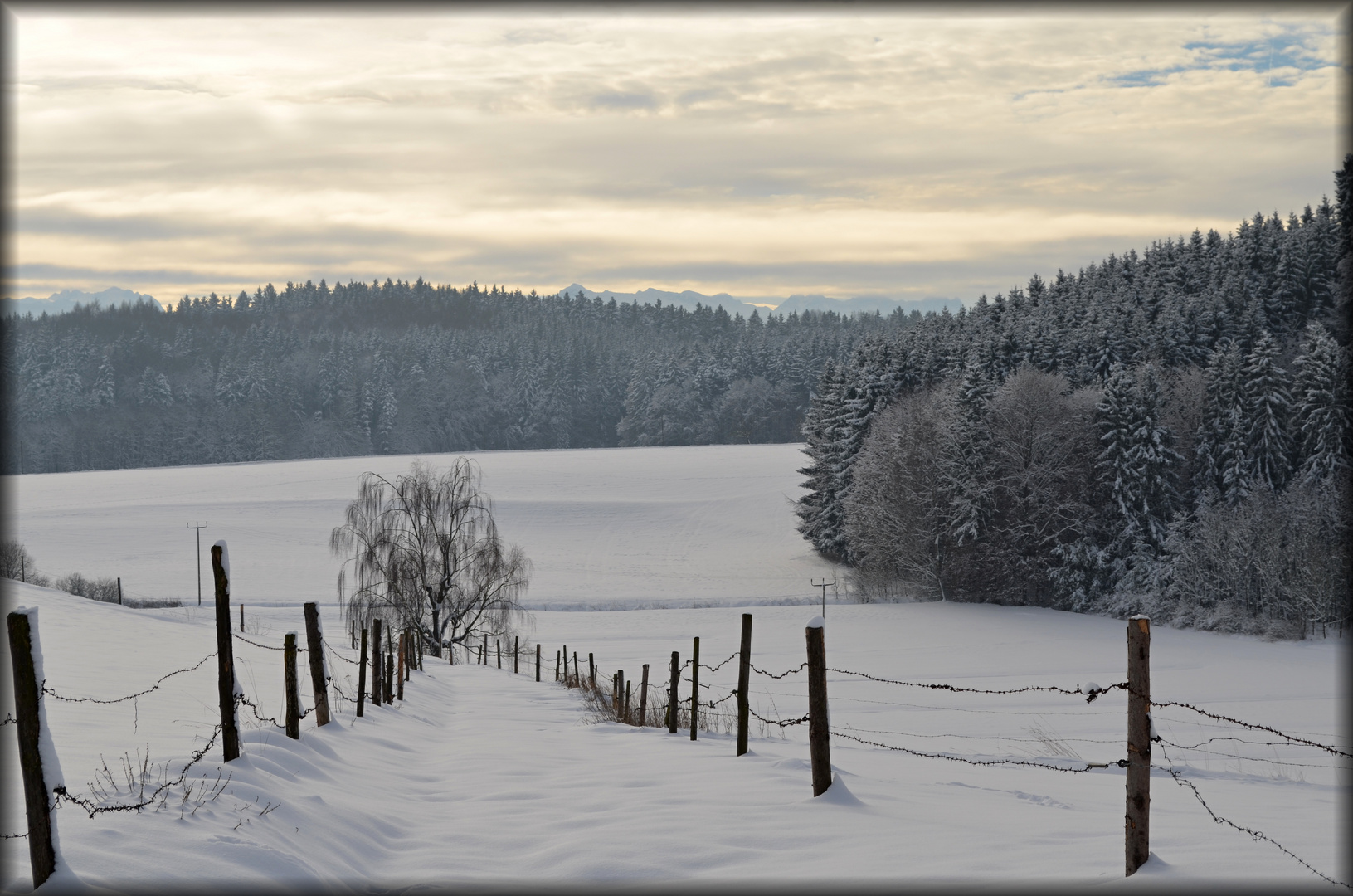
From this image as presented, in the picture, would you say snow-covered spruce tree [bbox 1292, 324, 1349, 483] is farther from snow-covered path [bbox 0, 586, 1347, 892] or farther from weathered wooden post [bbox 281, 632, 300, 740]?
weathered wooden post [bbox 281, 632, 300, 740]

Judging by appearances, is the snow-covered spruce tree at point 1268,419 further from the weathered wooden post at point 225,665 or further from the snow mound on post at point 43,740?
the snow mound on post at point 43,740

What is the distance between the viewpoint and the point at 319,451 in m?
138

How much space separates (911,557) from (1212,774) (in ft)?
129

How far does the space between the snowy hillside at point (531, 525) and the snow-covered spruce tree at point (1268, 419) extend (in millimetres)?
24411

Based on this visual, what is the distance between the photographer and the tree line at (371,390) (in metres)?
130

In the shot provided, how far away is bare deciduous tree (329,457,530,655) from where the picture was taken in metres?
31.5

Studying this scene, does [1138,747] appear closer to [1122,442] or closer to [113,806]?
[113,806]

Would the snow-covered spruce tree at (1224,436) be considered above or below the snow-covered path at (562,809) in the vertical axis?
above

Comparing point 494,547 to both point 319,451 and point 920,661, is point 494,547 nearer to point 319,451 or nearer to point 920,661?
point 920,661

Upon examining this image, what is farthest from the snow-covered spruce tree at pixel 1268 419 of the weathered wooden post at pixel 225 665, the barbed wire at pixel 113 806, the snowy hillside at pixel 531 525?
the barbed wire at pixel 113 806

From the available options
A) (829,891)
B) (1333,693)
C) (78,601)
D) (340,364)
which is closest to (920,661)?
(1333,693)

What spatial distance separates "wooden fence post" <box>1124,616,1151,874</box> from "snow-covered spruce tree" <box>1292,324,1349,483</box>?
4777 cm

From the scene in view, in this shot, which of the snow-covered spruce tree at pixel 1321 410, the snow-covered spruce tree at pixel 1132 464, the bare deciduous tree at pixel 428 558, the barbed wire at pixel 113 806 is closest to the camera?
the barbed wire at pixel 113 806

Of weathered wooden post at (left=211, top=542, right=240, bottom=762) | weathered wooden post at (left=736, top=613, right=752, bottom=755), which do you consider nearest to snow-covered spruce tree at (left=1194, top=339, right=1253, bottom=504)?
weathered wooden post at (left=736, top=613, right=752, bottom=755)
